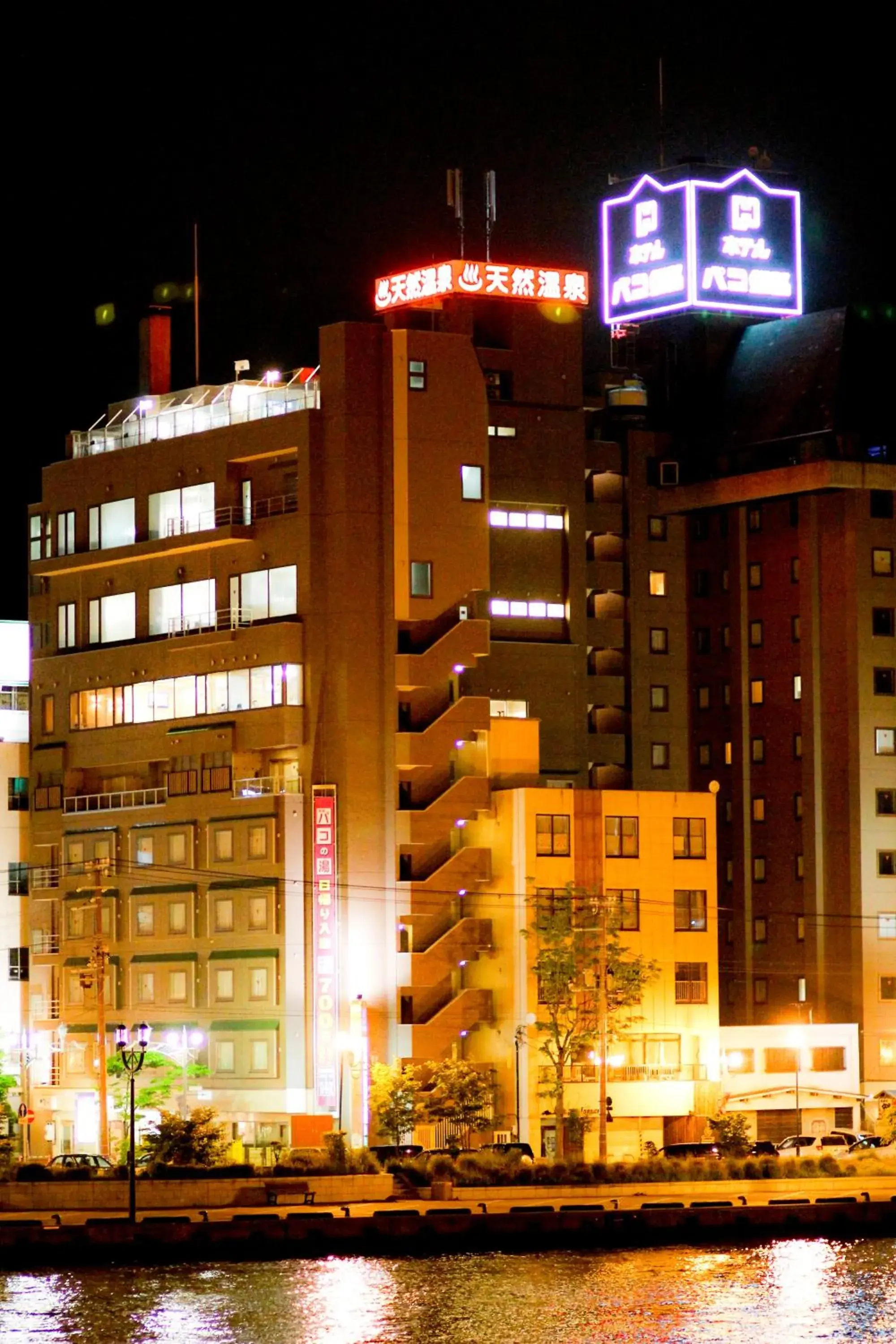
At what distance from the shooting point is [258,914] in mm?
113500

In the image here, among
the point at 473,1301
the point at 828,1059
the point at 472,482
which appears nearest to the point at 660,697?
the point at 828,1059

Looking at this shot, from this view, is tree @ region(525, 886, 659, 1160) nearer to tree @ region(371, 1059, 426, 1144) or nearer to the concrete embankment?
tree @ region(371, 1059, 426, 1144)

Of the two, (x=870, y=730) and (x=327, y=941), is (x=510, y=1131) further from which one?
(x=870, y=730)

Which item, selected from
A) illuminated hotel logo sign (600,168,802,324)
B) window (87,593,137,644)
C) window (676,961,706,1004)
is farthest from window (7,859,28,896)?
illuminated hotel logo sign (600,168,802,324)

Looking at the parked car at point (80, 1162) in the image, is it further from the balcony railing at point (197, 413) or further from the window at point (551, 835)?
the balcony railing at point (197, 413)

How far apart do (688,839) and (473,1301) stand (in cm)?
4107

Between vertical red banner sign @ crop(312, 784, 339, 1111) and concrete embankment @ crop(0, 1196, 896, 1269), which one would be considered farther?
vertical red banner sign @ crop(312, 784, 339, 1111)

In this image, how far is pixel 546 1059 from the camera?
11300 cm

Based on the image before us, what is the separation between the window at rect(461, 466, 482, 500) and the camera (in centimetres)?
11769

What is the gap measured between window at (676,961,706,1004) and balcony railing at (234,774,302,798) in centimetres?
1645

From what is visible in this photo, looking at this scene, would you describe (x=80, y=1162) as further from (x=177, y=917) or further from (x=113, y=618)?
(x=113, y=618)

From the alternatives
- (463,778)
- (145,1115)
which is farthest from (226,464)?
(145,1115)

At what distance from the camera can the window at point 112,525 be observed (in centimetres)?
12381

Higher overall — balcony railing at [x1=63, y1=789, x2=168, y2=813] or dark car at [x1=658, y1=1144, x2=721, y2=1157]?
balcony railing at [x1=63, y1=789, x2=168, y2=813]
